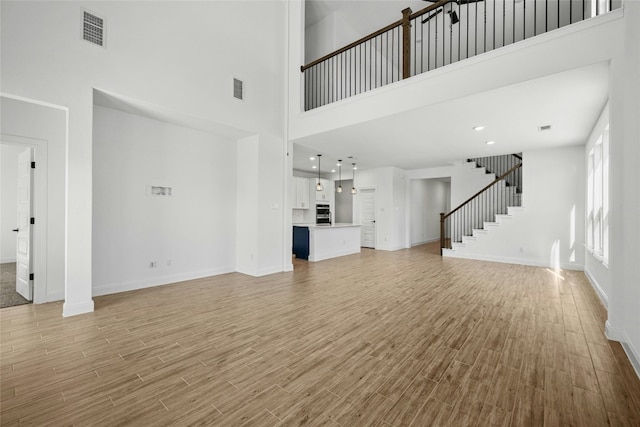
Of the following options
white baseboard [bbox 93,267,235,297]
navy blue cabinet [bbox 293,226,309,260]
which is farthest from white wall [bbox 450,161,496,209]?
white baseboard [bbox 93,267,235,297]

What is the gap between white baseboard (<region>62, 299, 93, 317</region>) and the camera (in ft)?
11.4

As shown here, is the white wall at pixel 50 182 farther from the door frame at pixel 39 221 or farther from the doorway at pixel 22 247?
the doorway at pixel 22 247

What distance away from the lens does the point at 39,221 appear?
4.05 m

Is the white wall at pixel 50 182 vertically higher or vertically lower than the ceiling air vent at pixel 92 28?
lower

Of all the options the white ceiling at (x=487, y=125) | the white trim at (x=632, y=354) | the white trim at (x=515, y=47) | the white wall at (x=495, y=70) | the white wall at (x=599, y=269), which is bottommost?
the white trim at (x=632, y=354)

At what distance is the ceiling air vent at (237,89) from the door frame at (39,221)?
299cm

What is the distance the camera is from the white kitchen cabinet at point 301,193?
32.2ft

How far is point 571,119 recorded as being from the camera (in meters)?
4.46

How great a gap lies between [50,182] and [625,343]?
736 centimetres

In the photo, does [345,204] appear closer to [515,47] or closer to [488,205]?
[488,205]

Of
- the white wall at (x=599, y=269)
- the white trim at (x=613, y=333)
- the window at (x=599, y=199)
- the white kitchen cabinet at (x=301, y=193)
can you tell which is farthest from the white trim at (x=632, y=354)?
the white kitchen cabinet at (x=301, y=193)

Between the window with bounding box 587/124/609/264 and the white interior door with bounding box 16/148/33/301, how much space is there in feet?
26.5

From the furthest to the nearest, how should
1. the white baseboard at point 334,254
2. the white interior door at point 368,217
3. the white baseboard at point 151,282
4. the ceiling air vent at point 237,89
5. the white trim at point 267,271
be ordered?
the white interior door at point 368,217, the white baseboard at point 334,254, the white trim at point 267,271, the ceiling air vent at point 237,89, the white baseboard at point 151,282

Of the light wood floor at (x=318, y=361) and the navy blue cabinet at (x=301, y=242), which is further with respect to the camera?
the navy blue cabinet at (x=301, y=242)
